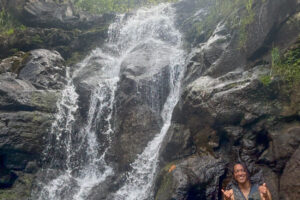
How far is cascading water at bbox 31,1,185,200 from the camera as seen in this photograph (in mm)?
8688

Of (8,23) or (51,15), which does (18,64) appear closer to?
(8,23)

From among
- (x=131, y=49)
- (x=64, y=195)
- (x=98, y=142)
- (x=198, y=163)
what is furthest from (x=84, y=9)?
(x=198, y=163)

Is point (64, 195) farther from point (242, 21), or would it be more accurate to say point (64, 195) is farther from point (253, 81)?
point (242, 21)

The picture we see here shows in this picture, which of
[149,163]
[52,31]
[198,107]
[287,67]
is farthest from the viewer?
[52,31]

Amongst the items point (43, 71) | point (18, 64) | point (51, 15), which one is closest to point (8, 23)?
point (51, 15)

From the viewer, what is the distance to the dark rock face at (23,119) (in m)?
8.77

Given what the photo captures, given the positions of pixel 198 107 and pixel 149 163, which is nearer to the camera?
pixel 198 107

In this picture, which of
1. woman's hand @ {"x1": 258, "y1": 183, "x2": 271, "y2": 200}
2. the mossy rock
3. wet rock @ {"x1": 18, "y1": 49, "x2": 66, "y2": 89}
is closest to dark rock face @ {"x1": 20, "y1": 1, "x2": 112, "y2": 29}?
wet rock @ {"x1": 18, "y1": 49, "x2": 66, "y2": 89}

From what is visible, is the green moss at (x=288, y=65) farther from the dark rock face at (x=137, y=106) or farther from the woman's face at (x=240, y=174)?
the dark rock face at (x=137, y=106)

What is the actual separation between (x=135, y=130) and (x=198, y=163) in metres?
3.83

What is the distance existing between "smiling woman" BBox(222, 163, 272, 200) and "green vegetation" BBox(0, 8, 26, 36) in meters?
14.6

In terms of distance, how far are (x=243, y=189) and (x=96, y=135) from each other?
800cm

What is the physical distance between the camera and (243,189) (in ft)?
12.0

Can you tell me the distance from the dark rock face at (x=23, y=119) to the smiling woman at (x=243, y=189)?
24.5 ft
